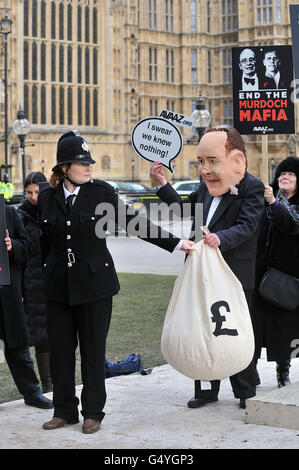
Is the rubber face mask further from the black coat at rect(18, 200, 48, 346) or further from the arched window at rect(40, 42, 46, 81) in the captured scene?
the arched window at rect(40, 42, 46, 81)

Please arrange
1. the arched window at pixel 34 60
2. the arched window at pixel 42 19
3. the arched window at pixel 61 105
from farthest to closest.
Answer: the arched window at pixel 61 105 < the arched window at pixel 42 19 < the arched window at pixel 34 60

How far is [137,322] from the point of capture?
938 centimetres

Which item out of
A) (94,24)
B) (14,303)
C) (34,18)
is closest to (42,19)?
(34,18)

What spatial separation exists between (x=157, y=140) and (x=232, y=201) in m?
0.74

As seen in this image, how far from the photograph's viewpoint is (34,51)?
142 feet

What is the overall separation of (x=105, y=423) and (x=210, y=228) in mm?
1296

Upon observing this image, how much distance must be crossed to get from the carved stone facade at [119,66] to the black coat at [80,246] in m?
33.0

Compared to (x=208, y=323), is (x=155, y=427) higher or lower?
lower

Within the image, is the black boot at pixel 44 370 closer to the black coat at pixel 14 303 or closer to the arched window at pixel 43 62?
the black coat at pixel 14 303

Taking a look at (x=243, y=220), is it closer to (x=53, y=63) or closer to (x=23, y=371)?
(x=23, y=371)

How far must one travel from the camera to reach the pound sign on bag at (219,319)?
4.37 m

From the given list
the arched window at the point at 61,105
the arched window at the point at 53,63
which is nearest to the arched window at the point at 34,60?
the arched window at the point at 53,63

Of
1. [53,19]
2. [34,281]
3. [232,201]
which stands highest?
[53,19]
